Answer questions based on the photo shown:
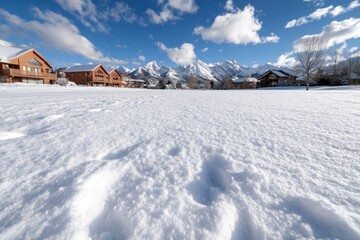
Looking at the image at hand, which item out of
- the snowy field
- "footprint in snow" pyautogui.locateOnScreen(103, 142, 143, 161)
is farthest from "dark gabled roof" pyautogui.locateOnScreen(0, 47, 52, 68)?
"footprint in snow" pyautogui.locateOnScreen(103, 142, 143, 161)

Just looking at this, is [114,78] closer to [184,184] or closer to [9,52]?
[9,52]

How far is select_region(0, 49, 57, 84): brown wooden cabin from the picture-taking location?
2777cm

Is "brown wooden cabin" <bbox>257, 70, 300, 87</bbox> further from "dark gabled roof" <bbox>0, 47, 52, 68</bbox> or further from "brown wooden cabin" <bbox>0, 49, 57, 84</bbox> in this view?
"dark gabled roof" <bbox>0, 47, 52, 68</bbox>

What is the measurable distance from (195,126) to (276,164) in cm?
146

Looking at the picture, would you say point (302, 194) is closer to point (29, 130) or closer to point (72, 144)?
point (72, 144)

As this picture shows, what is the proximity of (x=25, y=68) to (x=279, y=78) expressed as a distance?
6309cm

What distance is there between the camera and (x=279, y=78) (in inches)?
1941

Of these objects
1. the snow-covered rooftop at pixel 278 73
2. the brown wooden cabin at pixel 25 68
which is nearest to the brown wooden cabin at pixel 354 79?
the snow-covered rooftop at pixel 278 73

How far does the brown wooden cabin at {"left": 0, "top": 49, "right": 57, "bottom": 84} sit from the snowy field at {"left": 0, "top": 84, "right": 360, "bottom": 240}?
119ft

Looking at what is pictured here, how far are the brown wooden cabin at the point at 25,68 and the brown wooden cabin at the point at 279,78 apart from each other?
58.0m

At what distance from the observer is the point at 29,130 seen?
2668mm

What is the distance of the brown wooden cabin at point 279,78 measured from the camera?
4807 centimetres

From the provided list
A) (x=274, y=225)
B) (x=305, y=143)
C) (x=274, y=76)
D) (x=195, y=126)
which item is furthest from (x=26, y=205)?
(x=274, y=76)

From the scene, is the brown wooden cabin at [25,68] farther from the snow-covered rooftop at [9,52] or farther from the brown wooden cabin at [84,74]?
the brown wooden cabin at [84,74]
